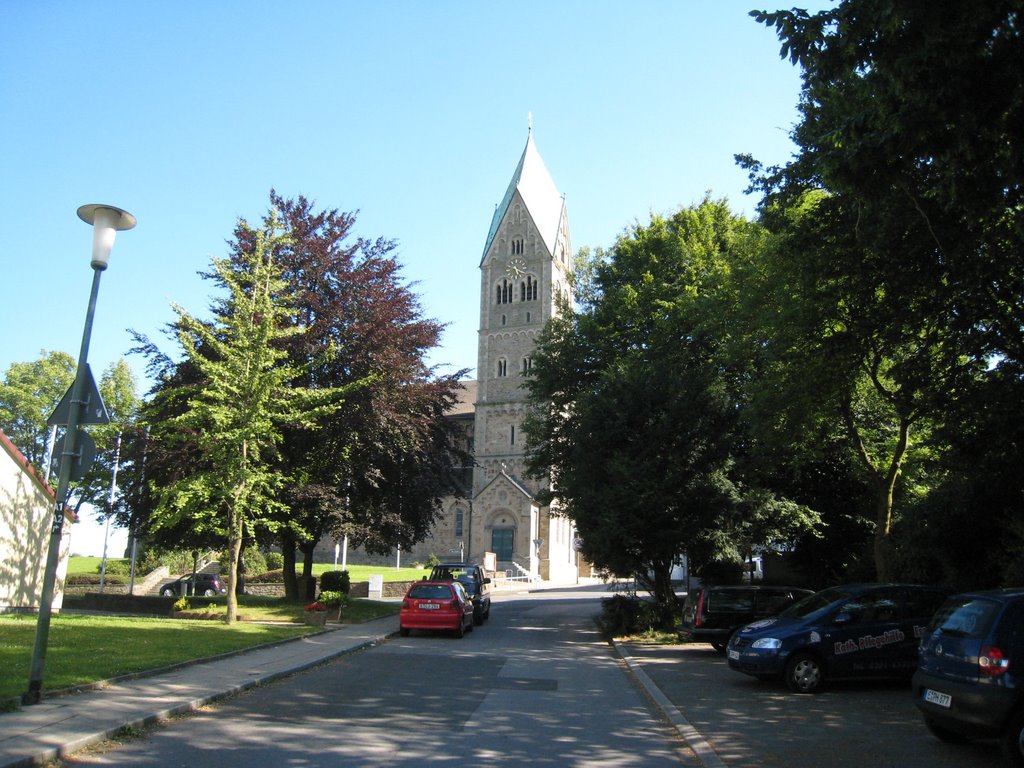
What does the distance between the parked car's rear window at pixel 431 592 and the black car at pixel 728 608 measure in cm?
648

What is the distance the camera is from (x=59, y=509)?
9219mm

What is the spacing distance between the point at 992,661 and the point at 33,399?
2366 inches

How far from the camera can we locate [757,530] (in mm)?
22781

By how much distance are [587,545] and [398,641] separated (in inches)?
223

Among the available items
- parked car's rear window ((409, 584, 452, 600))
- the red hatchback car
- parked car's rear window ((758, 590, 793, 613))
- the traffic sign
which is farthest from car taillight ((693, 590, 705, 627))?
the traffic sign

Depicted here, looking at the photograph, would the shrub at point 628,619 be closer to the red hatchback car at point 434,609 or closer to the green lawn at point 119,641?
the red hatchback car at point 434,609

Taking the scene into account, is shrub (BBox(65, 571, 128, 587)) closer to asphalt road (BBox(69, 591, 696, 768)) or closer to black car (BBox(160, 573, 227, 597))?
black car (BBox(160, 573, 227, 597))

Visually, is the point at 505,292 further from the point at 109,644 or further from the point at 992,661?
the point at 992,661

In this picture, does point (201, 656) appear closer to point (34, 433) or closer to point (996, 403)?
point (996, 403)

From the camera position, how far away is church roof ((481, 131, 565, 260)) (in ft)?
253

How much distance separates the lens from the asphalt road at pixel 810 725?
7.73 metres

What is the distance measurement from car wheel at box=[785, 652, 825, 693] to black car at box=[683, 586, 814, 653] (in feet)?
17.5

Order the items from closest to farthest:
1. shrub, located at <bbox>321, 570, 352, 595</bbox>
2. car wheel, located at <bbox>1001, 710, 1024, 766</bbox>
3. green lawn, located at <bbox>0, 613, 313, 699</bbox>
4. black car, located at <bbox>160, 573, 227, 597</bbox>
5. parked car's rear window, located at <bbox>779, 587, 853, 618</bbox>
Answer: car wheel, located at <bbox>1001, 710, 1024, 766</bbox>, green lawn, located at <bbox>0, 613, 313, 699</bbox>, parked car's rear window, located at <bbox>779, 587, 853, 618</bbox>, shrub, located at <bbox>321, 570, 352, 595</bbox>, black car, located at <bbox>160, 573, 227, 597</bbox>

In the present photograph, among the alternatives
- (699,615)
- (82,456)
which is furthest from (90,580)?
(82,456)
